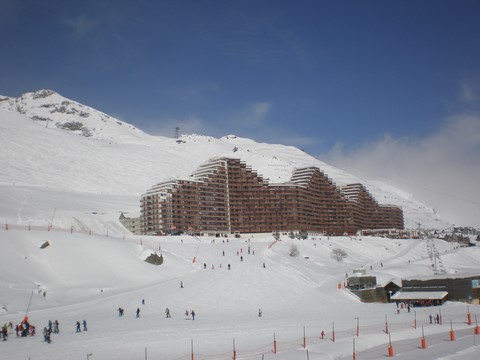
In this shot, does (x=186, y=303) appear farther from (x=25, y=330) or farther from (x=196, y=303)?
(x=25, y=330)

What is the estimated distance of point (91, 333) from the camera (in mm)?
35000

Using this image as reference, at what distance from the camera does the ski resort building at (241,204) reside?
121 meters

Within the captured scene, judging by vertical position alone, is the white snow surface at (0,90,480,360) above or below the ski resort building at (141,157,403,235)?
below

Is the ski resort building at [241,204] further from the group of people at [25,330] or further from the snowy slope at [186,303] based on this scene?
the group of people at [25,330]

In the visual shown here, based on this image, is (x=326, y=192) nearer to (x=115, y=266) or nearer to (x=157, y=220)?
(x=157, y=220)

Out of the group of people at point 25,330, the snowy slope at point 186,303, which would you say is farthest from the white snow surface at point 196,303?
the group of people at point 25,330

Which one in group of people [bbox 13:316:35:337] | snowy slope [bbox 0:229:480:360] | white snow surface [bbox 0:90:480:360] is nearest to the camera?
white snow surface [bbox 0:90:480:360]

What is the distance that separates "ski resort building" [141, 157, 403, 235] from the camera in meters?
121

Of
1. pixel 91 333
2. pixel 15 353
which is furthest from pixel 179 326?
pixel 15 353

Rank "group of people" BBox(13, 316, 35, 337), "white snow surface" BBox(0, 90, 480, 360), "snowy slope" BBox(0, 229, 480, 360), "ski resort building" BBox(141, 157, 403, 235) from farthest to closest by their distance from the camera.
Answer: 1. "ski resort building" BBox(141, 157, 403, 235)
2. "group of people" BBox(13, 316, 35, 337)
3. "snowy slope" BBox(0, 229, 480, 360)
4. "white snow surface" BBox(0, 90, 480, 360)

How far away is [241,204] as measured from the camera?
142125 millimetres

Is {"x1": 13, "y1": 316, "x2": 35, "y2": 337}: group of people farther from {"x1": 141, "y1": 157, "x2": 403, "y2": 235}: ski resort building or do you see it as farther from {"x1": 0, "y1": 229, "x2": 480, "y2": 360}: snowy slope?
{"x1": 141, "y1": 157, "x2": 403, "y2": 235}: ski resort building

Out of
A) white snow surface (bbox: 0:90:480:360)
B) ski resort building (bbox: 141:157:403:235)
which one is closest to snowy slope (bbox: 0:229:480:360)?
white snow surface (bbox: 0:90:480:360)

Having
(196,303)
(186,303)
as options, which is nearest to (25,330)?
(186,303)
